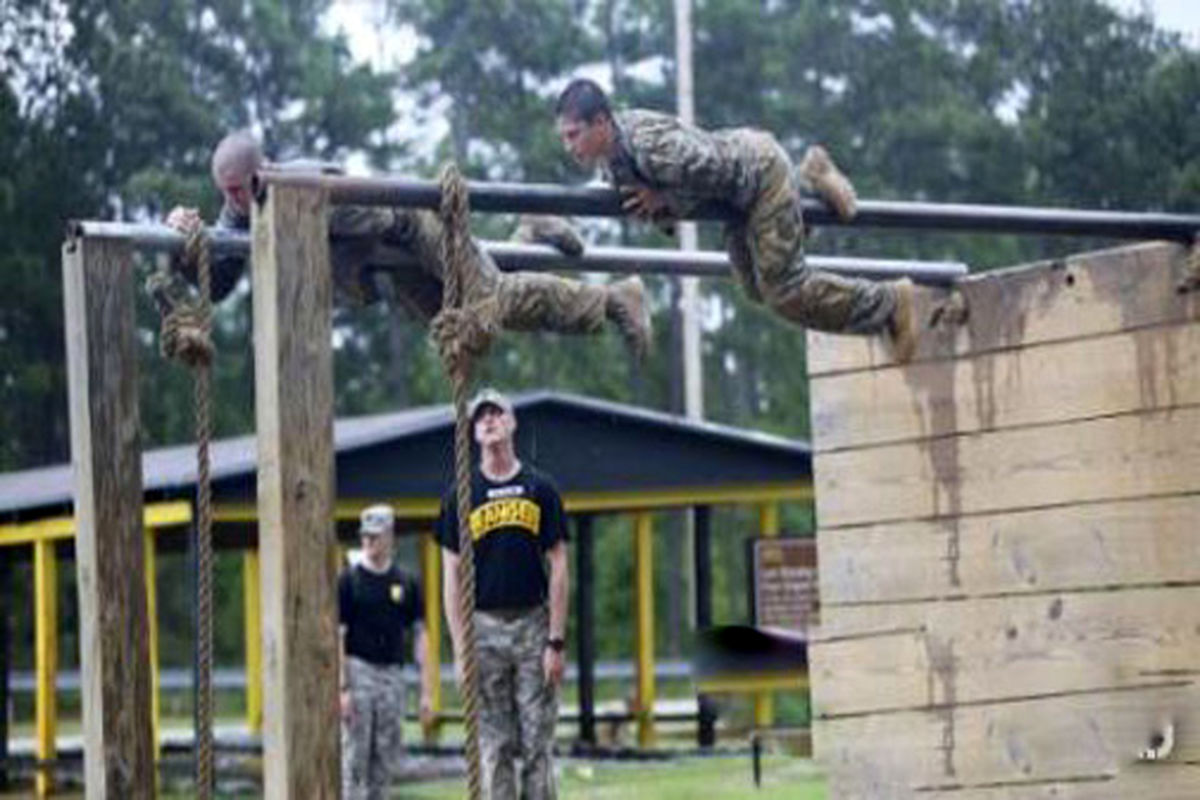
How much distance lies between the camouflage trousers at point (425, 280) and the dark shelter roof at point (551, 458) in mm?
10077

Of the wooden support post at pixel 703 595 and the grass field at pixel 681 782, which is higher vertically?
the wooden support post at pixel 703 595

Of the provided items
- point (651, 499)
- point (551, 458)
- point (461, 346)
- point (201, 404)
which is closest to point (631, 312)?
point (201, 404)

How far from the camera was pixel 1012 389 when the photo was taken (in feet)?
27.9

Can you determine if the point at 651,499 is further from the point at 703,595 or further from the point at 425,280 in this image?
the point at 425,280

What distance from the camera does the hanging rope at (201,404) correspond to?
291 inches

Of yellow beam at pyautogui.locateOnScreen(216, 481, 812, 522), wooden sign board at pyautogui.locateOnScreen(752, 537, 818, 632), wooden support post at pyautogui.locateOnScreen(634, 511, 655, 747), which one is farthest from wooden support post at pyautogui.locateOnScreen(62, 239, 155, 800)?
wooden support post at pyautogui.locateOnScreen(634, 511, 655, 747)

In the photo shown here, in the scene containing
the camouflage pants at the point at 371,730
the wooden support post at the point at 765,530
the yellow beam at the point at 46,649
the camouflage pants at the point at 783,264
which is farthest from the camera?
the wooden support post at the point at 765,530

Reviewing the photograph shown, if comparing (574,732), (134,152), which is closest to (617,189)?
(574,732)

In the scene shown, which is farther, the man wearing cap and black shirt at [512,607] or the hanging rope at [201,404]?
the man wearing cap and black shirt at [512,607]

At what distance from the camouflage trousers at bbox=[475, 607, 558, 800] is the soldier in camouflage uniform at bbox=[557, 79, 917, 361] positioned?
9.01ft

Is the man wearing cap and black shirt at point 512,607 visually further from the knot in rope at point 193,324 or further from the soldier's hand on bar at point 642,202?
the soldier's hand on bar at point 642,202

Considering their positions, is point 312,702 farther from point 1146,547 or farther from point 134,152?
point 134,152

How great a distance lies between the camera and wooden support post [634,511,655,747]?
867 inches

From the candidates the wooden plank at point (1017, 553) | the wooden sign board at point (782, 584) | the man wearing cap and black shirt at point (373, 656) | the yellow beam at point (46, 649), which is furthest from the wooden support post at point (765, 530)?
the wooden plank at point (1017, 553)
